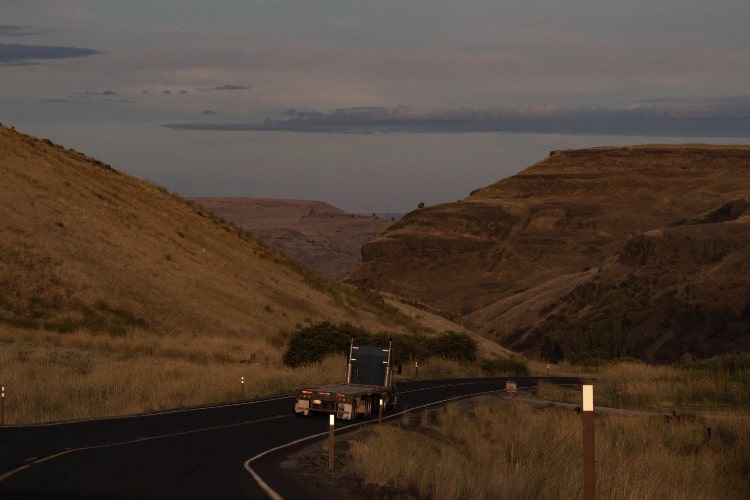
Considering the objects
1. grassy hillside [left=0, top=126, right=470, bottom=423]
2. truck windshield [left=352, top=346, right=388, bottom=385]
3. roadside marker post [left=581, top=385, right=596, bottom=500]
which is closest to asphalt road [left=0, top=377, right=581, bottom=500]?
truck windshield [left=352, top=346, right=388, bottom=385]

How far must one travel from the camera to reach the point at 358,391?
28.1m

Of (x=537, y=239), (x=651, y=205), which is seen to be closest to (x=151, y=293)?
(x=537, y=239)

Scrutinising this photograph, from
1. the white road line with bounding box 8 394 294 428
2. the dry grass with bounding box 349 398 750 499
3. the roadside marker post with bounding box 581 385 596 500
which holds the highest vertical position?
the roadside marker post with bounding box 581 385 596 500

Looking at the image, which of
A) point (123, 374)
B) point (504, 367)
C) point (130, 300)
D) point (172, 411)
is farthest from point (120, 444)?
point (504, 367)

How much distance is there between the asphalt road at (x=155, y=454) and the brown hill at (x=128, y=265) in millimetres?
24409

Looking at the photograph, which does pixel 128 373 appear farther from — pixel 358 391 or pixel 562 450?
Result: pixel 562 450

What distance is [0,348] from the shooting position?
37688 mm

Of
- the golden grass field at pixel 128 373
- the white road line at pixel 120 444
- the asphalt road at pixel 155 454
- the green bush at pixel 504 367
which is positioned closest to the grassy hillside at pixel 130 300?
the golden grass field at pixel 128 373

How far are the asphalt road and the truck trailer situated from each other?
45 cm

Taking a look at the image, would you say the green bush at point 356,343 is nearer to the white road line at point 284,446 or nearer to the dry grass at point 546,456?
the white road line at point 284,446

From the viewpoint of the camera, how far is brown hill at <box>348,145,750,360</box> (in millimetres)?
82312

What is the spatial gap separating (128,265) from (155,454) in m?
44.4

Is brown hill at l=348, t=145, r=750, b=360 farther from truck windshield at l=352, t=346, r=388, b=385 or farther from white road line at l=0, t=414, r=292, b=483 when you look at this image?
white road line at l=0, t=414, r=292, b=483

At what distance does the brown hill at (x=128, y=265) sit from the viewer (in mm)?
53594
